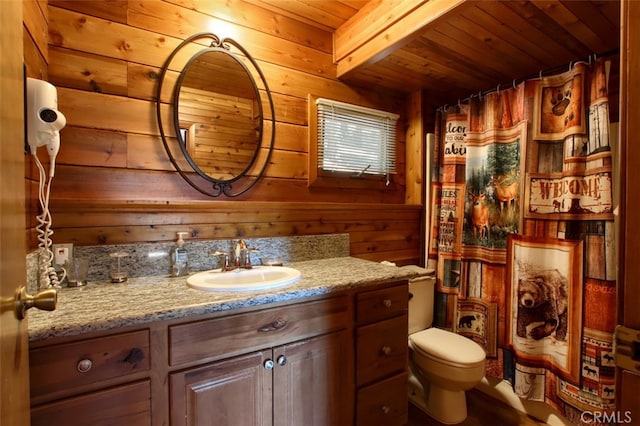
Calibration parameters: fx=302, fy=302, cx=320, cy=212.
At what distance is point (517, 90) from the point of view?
1.83 metres

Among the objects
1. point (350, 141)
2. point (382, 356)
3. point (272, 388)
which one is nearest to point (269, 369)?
point (272, 388)

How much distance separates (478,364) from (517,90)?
1.60 metres

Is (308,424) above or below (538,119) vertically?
below

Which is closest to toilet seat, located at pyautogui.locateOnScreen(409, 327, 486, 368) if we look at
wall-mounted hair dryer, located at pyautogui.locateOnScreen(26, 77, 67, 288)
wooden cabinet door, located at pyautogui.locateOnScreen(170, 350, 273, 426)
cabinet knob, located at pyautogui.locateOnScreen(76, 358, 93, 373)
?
wooden cabinet door, located at pyautogui.locateOnScreen(170, 350, 273, 426)

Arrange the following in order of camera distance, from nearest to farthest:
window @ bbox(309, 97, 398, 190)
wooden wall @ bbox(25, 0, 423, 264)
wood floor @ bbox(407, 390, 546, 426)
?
wooden wall @ bbox(25, 0, 423, 264), wood floor @ bbox(407, 390, 546, 426), window @ bbox(309, 97, 398, 190)

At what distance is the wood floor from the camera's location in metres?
1.75

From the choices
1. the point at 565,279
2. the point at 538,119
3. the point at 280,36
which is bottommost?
the point at 565,279

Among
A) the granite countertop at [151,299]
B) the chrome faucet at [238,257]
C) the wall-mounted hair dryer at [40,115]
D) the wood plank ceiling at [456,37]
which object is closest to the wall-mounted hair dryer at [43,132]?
the wall-mounted hair dryer at [40,115]

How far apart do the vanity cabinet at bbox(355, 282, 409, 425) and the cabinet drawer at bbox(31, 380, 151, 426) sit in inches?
33.1

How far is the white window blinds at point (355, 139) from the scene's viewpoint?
1.93 m

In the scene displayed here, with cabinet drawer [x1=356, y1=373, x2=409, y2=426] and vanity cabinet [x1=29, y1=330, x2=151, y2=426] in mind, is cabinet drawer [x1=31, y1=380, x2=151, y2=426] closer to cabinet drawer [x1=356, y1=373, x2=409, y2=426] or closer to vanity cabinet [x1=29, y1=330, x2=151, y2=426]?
vanity cabinet [x1=29, y1=330, x2=151, y2=426]

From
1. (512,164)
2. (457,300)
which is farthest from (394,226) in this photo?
(512,164)

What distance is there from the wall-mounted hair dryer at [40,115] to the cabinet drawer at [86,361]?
2.23 feet

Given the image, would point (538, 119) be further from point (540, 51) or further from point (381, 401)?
point (381, 401)
